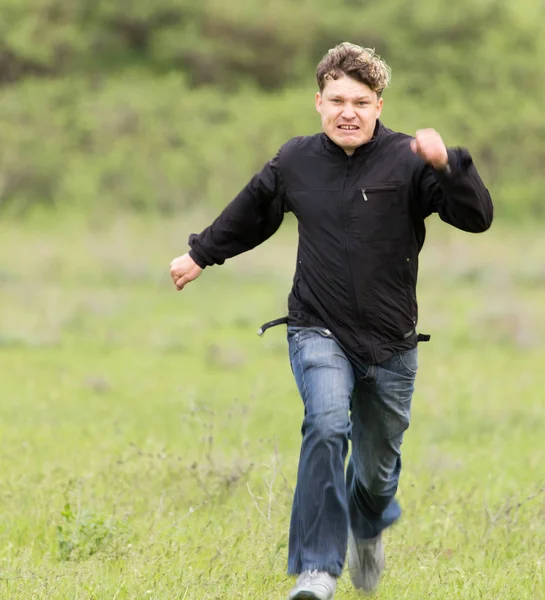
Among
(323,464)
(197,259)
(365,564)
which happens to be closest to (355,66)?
(197,259)

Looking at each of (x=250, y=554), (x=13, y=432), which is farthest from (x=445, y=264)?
(x=250, y=554)

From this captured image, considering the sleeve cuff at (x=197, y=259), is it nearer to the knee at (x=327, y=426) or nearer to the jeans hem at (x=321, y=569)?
the knee at (x=327, y=426)

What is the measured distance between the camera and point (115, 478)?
730cm

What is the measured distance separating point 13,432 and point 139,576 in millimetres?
4077

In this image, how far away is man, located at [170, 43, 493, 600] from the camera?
476cm

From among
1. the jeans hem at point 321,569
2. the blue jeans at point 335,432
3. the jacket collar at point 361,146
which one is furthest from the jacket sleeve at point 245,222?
the jeans hem at point 321,569

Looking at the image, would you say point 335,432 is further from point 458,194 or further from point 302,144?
point 302,144

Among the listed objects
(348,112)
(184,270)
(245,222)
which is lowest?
(184,270)

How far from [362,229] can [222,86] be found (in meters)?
37.4

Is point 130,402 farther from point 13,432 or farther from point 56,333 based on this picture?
point 56,333

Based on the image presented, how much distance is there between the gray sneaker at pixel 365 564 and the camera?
17.6 feet

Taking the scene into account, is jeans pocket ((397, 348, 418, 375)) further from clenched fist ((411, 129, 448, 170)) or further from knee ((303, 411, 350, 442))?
clenched fist ((411, 129, 448, 170))

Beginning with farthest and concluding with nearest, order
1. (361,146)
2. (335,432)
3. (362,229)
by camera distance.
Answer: (361,146), (362,229), (335,432)

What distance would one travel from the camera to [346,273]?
485 cm
